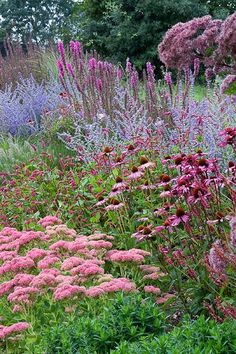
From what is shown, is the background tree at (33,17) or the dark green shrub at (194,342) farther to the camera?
the background tree at (33,17)

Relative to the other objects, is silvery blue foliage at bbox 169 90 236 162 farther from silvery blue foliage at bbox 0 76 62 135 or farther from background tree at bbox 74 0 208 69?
background tree at bbox 74 0 208 69

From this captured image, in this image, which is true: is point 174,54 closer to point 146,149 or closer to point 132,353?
point 146,149

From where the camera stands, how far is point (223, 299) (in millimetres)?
3799

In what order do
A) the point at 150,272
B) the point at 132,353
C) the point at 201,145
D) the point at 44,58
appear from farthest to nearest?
the point at 44,58 → the point at 201,145 → the point at 150,272 → the point at 132,353

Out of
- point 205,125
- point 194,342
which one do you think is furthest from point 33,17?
point 194,342

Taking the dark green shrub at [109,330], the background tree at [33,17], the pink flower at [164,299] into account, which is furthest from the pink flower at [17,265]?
the background tree at [33,17]

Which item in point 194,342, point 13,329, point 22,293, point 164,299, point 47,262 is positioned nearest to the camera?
point 194,342

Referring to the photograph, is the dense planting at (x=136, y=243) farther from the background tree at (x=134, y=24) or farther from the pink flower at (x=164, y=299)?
the background tree at (x=134, y=24)

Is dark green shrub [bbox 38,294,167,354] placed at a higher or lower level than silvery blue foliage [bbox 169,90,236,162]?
higher

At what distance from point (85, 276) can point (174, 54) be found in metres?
2.29

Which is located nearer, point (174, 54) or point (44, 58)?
point (174, 54)

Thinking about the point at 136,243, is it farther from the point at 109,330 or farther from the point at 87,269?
the point at 109,330

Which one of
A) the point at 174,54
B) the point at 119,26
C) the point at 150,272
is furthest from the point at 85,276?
the point at 119,26

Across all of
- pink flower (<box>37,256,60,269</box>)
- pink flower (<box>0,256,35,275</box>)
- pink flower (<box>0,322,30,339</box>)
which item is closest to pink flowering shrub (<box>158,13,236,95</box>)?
pink flower (<box>37,256,60,269</box>)
